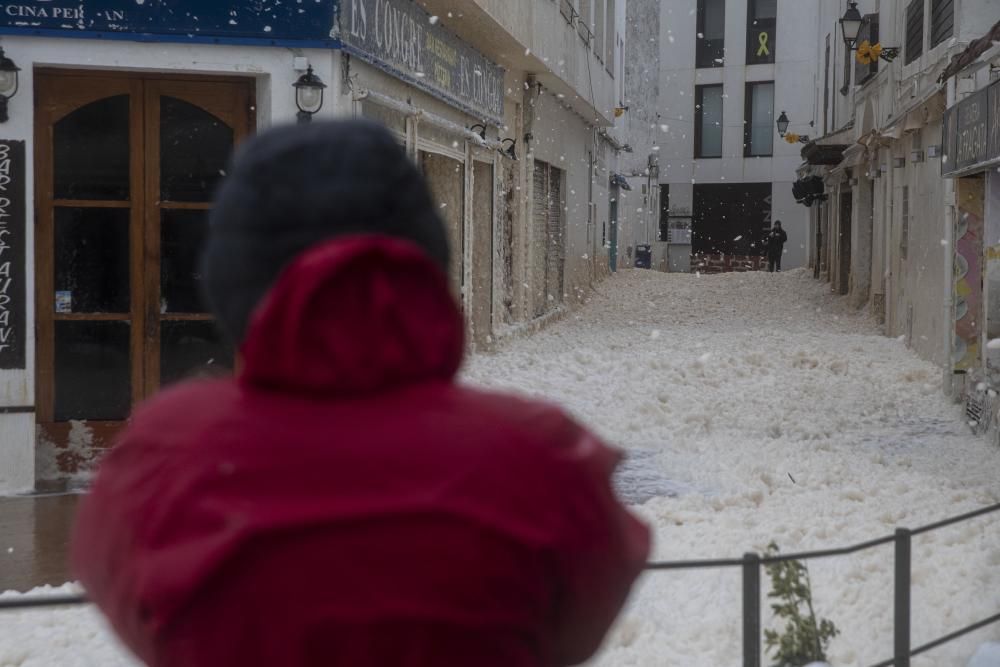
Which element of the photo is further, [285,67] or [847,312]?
[847,312]

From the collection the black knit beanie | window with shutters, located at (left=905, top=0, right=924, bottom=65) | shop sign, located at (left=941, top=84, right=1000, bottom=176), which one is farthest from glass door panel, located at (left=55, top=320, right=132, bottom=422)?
window with shutters, located at (left=905, top=0, right=924, bottom=65)

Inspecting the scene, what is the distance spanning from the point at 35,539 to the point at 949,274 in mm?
8905

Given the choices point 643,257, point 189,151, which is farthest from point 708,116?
point 189,151

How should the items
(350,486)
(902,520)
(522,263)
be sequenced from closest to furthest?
(350,486), (902,520), (522,263)

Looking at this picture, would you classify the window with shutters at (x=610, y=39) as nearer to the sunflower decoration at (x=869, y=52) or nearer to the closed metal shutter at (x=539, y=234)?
the closed metal shutter at (x=539, y=234)

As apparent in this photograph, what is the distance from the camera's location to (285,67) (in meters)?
9.20

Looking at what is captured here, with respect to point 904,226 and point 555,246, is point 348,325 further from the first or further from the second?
point 555,246

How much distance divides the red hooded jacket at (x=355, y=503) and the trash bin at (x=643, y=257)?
41.7 metres

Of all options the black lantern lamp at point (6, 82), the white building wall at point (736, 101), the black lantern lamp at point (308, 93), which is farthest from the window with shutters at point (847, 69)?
the black lantern lamp at point (6, 82)

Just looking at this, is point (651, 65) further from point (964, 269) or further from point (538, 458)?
point (538, 458)

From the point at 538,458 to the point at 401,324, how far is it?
0.22m

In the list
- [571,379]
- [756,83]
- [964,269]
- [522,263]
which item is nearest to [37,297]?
[571,379]

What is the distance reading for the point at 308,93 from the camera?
9.10 meters

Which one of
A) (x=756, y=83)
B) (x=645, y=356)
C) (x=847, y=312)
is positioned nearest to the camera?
(x=645, y=356)
